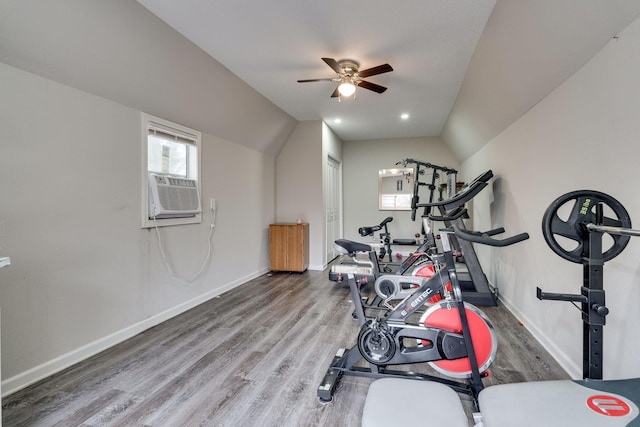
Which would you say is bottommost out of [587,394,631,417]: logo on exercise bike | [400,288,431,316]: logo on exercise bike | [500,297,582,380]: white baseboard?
[500,297,582,380]: white baseboard

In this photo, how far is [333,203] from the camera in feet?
21.2

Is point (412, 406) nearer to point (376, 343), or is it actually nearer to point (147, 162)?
point (376, 343)

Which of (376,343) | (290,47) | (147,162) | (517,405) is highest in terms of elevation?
(290,47)

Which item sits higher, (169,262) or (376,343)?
(169,262)

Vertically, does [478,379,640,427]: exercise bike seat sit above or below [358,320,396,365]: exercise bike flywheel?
above

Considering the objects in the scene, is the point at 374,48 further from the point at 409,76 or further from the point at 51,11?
the point at 51,11

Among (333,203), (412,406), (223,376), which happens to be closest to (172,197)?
(223,376)

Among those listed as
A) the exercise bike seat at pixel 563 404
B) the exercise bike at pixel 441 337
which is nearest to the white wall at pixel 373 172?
the exercise bike at pixel 441 337

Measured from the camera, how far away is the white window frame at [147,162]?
2.86m

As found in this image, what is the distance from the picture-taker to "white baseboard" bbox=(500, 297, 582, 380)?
1963 millimetres

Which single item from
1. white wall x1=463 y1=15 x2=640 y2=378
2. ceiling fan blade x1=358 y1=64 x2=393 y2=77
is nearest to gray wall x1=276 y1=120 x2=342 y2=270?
ceiling fan blade x1=358 y1=64 x2=393 y2=77

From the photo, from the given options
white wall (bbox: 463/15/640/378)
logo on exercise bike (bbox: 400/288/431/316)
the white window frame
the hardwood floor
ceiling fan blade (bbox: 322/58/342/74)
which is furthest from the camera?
the white window frame

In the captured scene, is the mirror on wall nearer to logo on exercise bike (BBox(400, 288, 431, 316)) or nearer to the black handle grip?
the black handle grip

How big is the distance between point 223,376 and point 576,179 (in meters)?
2.80
